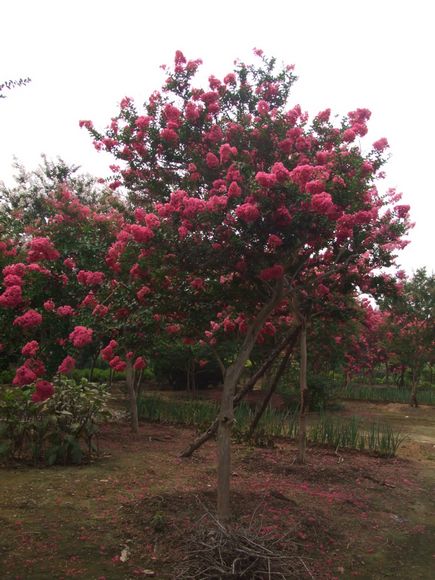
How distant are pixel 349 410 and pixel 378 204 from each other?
35.2 feet

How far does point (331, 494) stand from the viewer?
598cm

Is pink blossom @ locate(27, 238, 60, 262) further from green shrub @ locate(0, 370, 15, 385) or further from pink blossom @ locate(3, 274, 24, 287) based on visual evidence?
green shrub @ locate(0, 370, 15, 385)

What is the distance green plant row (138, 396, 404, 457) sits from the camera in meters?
8.41

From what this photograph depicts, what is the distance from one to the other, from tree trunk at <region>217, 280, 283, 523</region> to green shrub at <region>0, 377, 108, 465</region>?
2636 millimetres

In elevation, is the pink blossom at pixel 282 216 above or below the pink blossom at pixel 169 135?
below

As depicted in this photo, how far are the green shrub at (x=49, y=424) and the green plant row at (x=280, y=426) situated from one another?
303 cm

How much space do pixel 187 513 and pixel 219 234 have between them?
2.44 metres

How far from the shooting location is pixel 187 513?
469 centimetres

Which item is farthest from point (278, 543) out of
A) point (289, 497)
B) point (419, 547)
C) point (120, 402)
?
point (120, 402)

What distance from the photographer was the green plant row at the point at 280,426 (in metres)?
8.41

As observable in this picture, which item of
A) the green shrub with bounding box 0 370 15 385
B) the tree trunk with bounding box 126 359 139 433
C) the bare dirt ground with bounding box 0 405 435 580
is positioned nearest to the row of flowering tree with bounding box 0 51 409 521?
the bare dirt ground with bounding box 0 405 435 580

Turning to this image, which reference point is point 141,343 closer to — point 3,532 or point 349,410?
point 3,532

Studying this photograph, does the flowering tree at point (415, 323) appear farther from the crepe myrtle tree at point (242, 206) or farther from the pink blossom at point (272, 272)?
the pink blossom at point (272, 272)

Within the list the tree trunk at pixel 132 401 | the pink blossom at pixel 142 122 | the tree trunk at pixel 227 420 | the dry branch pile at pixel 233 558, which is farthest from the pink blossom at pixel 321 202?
the tree trunk at pixel 132 401
